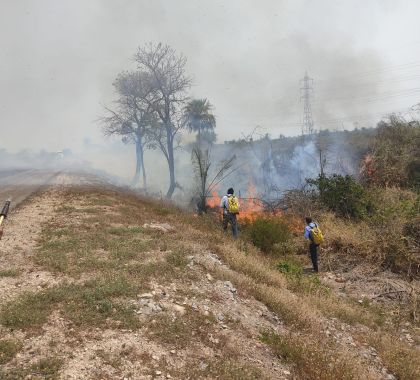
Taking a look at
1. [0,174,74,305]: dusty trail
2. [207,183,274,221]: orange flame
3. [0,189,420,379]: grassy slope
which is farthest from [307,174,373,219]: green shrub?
[0,174,74,305]: dusty trail

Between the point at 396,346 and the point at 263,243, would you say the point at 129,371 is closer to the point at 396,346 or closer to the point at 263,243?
the point at 396,346

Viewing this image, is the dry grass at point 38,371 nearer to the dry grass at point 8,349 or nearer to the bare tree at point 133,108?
the dry grass at point 8,349

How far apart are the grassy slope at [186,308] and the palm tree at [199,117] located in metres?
20.7

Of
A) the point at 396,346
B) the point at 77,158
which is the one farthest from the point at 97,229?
the point at 77,158

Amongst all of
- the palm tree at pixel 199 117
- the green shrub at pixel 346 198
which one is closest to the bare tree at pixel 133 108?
the palm tree at pixel 199 117

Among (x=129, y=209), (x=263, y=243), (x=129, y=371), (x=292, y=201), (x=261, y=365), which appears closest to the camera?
(x=129, y=371)

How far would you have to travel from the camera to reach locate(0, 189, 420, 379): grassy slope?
17.8 ft

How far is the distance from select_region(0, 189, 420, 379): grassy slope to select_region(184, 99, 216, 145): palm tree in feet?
68.0

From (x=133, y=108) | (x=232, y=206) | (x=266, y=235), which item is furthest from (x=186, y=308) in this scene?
(x=133, y=108)

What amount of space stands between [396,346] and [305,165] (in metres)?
18.0

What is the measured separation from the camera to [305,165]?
80.3 ft

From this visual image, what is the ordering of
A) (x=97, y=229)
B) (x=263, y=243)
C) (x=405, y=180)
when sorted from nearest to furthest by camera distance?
(x=97, y=229)
(x=263, y=243)
(x=405, y=180)

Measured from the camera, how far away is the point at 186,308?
21.7 ft

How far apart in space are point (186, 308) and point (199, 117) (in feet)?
93.3
